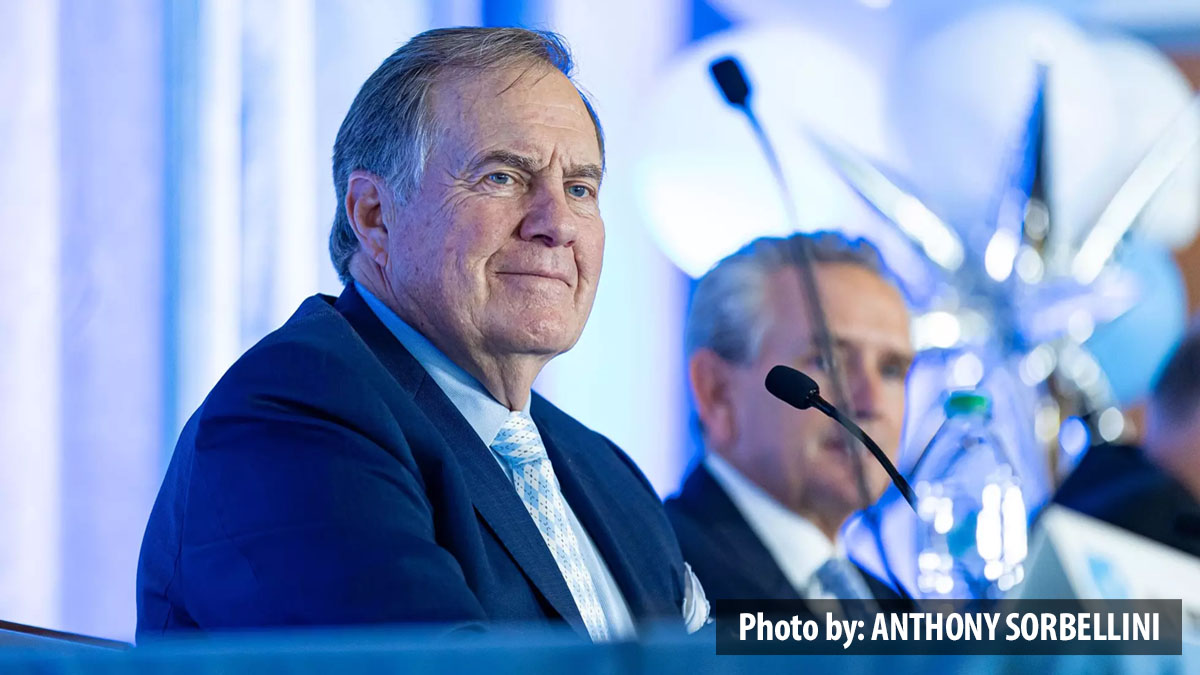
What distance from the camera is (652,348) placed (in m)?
3.88

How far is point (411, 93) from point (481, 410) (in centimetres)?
39

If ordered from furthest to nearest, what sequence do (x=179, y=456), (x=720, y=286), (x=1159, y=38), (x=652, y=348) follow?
(x=1159, y=38), (x=652, y=348), (x=720, y=286), (x=179, y=456)

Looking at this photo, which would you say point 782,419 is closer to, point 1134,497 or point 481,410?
point 1134,497

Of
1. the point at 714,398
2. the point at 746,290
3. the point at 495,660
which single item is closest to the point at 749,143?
the point at 746,290

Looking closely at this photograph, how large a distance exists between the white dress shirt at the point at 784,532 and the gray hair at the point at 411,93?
0.97 meters

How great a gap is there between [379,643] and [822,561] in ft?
6.25

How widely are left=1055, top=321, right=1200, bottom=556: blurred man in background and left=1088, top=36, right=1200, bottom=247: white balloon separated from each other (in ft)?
4.40

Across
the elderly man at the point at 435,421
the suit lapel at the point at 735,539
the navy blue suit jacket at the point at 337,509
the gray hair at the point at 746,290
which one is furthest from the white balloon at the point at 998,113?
the navy blue suit jacket at the point at 337,509

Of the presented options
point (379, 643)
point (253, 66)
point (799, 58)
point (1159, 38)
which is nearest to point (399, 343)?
point (379, 643)

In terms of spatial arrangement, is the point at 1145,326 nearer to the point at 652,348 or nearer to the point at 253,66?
the point at 652,348

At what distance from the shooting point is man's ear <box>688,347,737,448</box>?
2543 mm

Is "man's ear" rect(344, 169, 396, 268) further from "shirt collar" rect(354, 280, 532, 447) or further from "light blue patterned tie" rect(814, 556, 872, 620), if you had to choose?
"light blue patterned tie" rect(814, 556, 872, 620)

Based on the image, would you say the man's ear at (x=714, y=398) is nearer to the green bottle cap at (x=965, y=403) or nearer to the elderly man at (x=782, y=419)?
the elderly man at (x=782, y=419)

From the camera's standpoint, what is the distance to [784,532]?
91.0 inches
